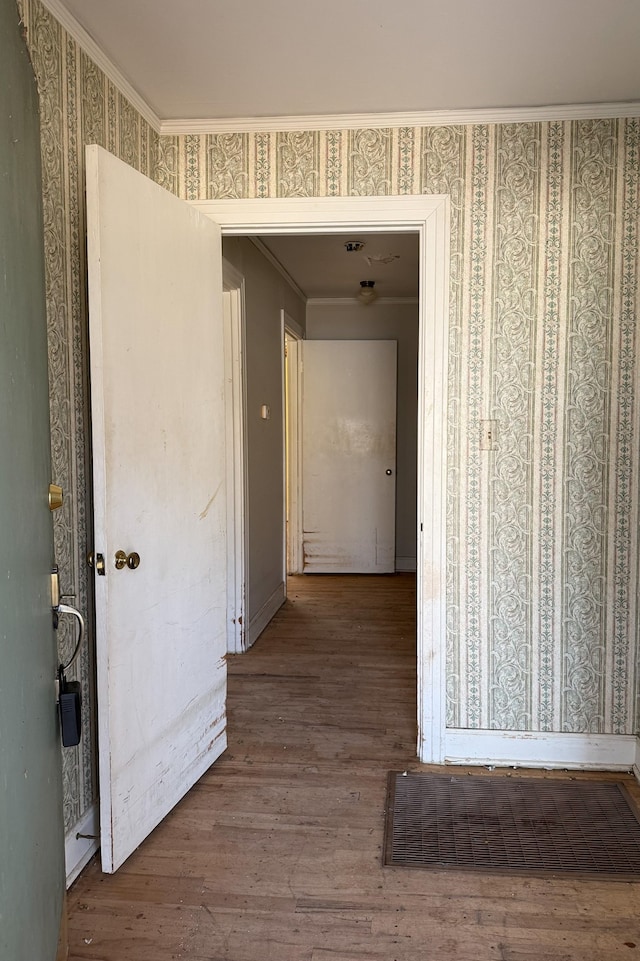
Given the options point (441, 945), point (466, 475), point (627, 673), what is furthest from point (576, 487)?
point (441, 945)

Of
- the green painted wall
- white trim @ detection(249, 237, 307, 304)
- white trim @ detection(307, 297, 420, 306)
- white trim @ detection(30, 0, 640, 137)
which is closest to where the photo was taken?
the green painted wall

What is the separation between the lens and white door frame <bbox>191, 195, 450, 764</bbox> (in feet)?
Result: 8.62

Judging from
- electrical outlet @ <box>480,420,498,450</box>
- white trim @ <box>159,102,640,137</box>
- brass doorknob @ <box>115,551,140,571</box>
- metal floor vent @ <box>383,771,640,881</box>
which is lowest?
metal floor vent @ <box>383,771,640,881</box>

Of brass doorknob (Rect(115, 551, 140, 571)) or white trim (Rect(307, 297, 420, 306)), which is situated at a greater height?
white trim (Rect(307, 297, 420, 306))

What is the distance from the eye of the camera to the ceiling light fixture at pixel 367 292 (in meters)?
5.70

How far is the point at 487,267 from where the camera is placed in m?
2.63

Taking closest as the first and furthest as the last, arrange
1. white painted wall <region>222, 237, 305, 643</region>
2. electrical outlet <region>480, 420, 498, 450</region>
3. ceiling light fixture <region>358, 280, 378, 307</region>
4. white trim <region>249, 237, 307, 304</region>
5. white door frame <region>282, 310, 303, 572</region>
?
electrical outlet <region>480, 420, 498, 450</region> < white painted wall <region>222, 237, 305, 643</region> < white trim <region>249, 237, 307, 304</region> < ceiling light fixture <region>358, 280, 378, 307</region> < white door frame <region>282, 310, 303, 572</region>

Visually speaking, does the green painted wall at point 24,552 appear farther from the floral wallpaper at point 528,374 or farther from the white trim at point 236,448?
the white trim at point 236,448

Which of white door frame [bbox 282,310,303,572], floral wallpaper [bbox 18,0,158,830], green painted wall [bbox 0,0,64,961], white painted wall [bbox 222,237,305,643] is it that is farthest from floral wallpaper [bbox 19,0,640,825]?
white door frame [bbox 282,310,303,572]

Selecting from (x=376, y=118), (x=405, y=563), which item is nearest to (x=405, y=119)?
(x=376, y=118)

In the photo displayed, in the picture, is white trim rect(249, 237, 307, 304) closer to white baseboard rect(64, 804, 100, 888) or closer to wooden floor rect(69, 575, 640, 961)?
wooden floor rect(69, 575, 640, 961)

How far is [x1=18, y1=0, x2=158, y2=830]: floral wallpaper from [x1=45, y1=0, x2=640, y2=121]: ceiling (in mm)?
140

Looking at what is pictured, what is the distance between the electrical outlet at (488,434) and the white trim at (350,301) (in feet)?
13.0

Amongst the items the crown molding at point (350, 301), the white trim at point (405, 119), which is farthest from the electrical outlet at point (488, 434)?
the crown molding at point (350, 301)
